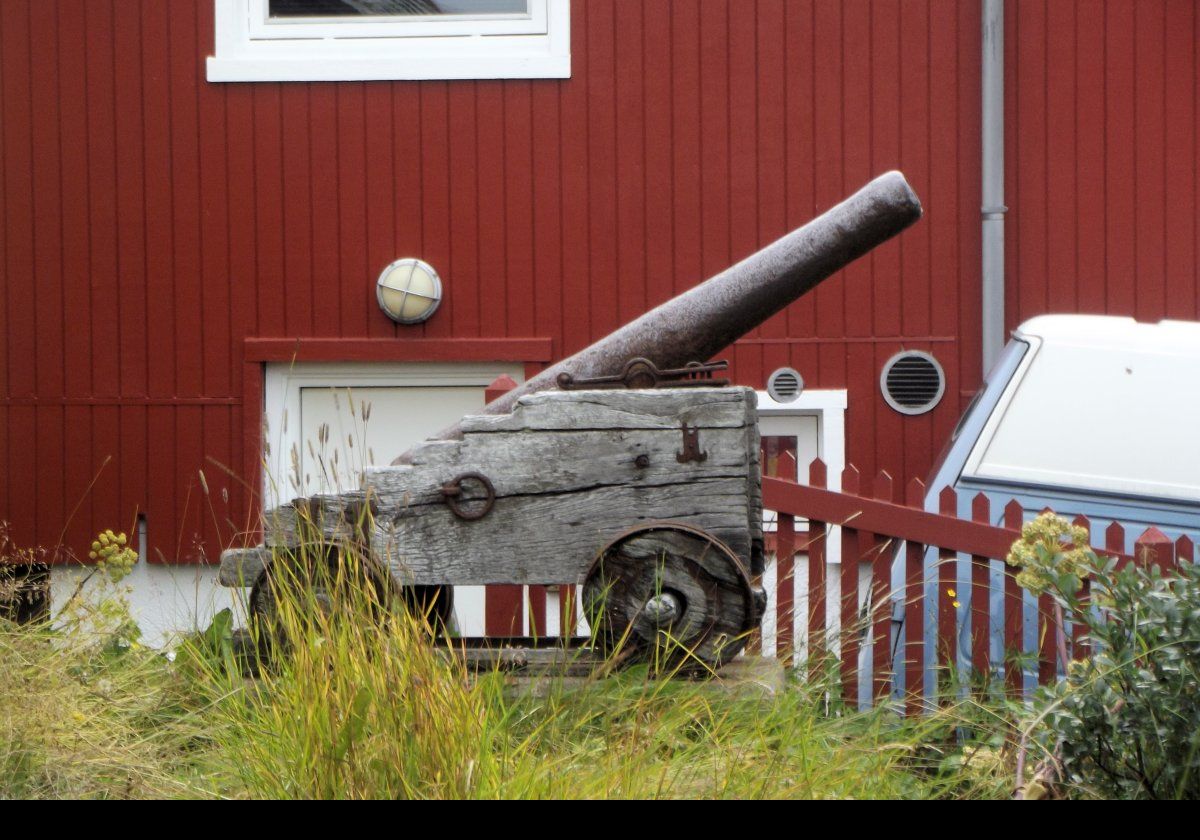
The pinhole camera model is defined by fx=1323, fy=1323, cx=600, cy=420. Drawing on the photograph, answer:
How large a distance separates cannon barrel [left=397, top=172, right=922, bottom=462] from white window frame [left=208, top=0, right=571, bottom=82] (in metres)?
3.79

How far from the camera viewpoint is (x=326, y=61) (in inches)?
292

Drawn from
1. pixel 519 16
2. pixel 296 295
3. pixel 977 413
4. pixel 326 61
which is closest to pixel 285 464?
pixel 296 295

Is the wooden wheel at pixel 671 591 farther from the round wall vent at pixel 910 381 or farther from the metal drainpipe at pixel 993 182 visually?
the metal drainpipe at pixel 993 182

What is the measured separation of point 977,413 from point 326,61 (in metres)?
4.19

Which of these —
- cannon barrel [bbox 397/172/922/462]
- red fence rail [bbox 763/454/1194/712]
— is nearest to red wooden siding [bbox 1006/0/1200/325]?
red fence rail [bbox 763/454/1194/712]

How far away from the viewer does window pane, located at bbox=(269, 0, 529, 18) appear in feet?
24.5

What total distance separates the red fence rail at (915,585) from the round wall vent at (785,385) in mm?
2145

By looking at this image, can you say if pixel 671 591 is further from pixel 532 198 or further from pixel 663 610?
pixel 532 198

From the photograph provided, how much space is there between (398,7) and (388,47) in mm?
255

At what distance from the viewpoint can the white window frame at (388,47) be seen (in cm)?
738

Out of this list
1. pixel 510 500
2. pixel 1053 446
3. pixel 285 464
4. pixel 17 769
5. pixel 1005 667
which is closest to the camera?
pixel 17 769

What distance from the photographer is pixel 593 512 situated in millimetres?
3660

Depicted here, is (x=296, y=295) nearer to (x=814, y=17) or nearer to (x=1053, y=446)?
(x=814, y=17)

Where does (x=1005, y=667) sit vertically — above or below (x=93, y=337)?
below
